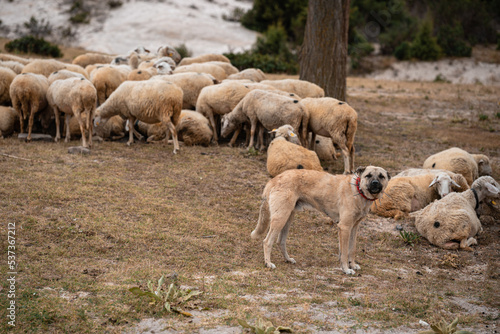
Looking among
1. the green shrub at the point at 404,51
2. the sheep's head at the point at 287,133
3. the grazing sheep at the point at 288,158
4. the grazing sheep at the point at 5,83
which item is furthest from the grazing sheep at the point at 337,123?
the green shrub at the point at 404,51

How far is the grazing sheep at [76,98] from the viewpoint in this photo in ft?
35.6

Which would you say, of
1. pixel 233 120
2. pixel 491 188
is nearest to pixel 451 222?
pixel 491 188

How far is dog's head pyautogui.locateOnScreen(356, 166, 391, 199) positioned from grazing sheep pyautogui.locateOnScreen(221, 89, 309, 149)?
5020 millimetres

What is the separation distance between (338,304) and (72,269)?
3057 millimetres

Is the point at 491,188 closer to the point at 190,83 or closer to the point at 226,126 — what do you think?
the point at 226,126

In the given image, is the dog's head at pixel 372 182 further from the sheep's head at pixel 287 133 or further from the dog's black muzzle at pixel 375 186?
the sheep's head at pixel 287 133

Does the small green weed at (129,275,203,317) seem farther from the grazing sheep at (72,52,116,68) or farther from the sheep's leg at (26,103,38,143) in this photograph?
the grazing sheep at (72,52,116,68)

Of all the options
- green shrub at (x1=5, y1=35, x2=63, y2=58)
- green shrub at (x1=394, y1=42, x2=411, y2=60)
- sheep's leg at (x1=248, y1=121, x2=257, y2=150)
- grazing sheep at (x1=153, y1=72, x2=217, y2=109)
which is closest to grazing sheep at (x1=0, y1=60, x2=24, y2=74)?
grazing sheep at (x1=153, y1=72, x2=217, y2=109)

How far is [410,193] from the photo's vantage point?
28.7ft

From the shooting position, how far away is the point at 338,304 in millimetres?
5145

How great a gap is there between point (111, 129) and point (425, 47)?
86.5ft

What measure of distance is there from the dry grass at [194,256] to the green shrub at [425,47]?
23.6m

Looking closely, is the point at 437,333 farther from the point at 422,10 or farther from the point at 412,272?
the point at 422,10

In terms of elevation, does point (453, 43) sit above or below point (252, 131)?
above
